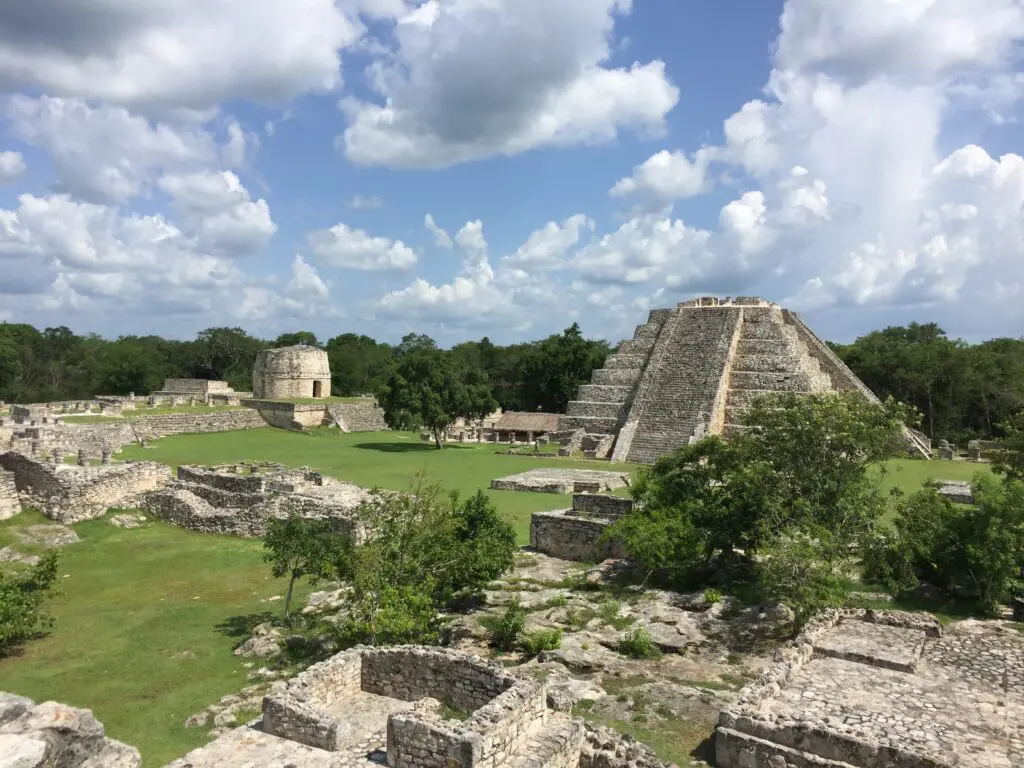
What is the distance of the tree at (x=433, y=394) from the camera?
3653 centimetres

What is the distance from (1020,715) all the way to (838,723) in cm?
264

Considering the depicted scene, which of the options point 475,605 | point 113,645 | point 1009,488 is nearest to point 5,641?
point 113,645

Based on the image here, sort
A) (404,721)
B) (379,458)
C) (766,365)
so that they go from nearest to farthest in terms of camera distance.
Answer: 1. (404,721)
2. (379,458)
3. (766,365)

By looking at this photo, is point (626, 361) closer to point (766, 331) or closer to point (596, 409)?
point (596, 409)

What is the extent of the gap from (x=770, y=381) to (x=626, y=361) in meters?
9.23

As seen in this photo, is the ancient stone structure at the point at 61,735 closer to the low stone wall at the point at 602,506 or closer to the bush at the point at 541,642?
the bush at the point at 541,642

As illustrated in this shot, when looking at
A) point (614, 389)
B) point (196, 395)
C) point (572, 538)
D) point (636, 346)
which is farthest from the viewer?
point (196, 395)

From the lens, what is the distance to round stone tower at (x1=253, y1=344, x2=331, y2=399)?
2072 inches

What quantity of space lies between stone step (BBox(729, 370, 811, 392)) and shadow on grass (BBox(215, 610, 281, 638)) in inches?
1165

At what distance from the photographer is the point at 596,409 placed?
40.7 metres

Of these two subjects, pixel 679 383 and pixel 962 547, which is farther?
pixel 679 383

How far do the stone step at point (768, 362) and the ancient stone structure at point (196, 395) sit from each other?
34771 millimetres

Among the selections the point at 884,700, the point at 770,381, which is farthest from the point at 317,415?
the point at 884,700

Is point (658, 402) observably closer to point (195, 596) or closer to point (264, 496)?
point (264, 496)
